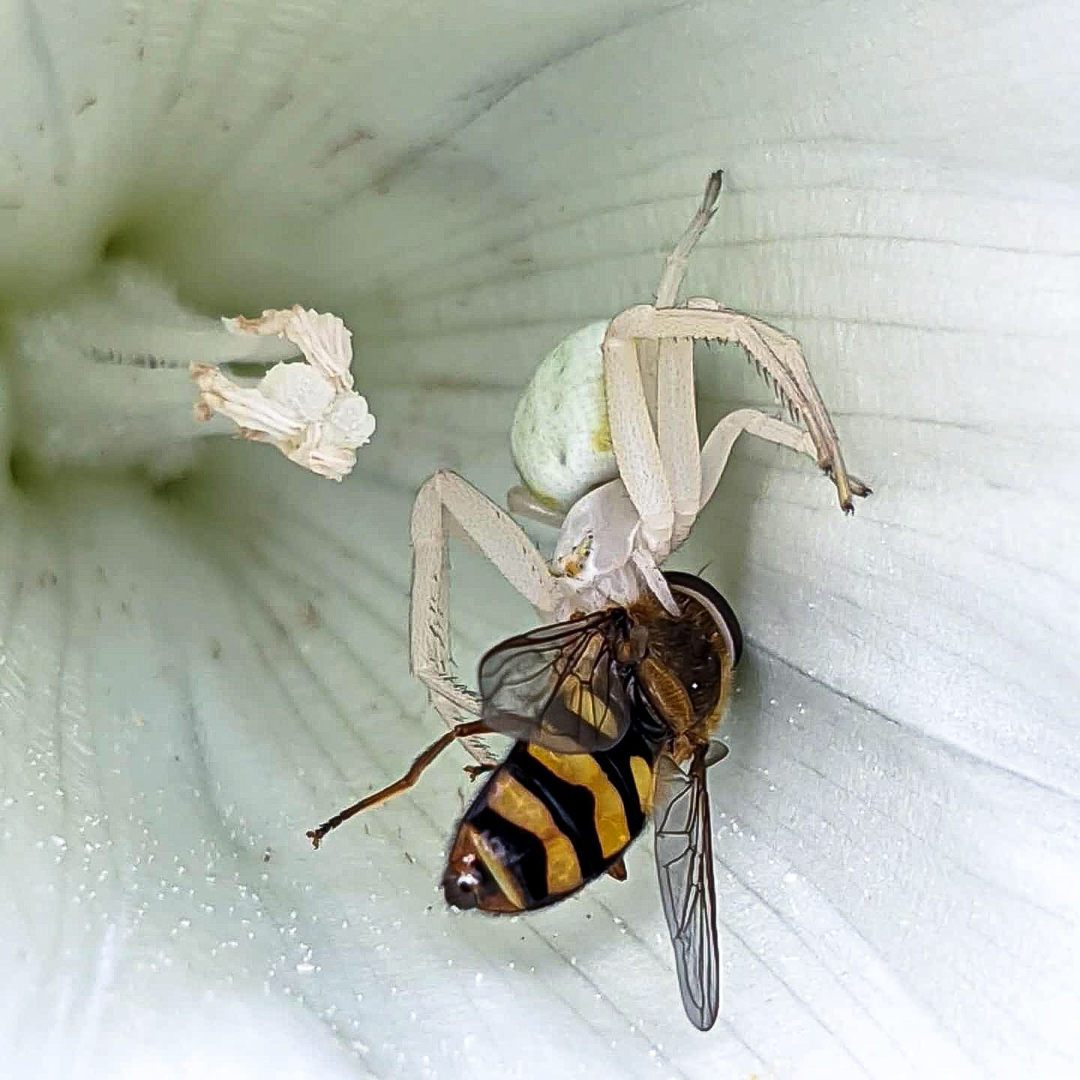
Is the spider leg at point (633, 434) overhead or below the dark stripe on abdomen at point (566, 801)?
overhead

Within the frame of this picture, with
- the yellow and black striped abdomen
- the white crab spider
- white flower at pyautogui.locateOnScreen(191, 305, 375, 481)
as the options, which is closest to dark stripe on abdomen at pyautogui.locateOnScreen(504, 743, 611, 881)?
the yellow and black striped abdomen

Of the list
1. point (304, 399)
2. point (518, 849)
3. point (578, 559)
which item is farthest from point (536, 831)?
point (304, 399)

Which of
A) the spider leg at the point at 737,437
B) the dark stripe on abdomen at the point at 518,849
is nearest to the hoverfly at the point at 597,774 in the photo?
the dark stripe on abdomen at the point at 518,849

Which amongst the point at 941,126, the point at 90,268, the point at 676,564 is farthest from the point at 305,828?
the point at 941,126

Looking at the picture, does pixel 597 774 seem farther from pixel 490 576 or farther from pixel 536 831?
pixel 490 576

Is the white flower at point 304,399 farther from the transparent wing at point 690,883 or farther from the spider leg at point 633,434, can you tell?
the transparent wing at point 690,883

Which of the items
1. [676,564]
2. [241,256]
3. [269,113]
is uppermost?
[269,113]

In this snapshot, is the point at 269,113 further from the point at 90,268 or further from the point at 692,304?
the point at 692,304
